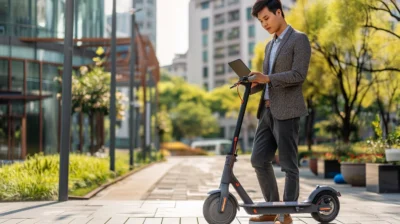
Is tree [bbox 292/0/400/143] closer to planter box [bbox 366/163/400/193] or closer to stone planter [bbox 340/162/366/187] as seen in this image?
stone planter [bbox 340/162/366/187]

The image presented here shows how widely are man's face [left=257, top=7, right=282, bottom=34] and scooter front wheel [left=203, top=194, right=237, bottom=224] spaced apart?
1537mm

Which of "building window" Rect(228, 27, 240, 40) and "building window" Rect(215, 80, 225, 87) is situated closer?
"building window" Rect(228, 27, 240, 40)

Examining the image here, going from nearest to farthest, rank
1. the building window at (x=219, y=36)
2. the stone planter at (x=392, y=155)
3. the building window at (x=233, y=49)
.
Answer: the stone planter at (x=392, y=155) → the building window at (x=233, y=49) → the building window at (x=219, y=36)

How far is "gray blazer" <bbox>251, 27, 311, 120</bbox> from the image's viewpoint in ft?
18.4

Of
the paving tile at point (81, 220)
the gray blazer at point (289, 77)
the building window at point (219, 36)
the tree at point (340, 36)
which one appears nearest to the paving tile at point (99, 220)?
the paving tile at point (81, 220)

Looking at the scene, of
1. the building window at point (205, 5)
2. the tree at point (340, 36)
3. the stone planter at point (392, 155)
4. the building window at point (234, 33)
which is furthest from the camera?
the building window at point (205, 5)

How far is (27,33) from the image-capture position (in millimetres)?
26578

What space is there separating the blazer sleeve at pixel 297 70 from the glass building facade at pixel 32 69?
2066 centimetres

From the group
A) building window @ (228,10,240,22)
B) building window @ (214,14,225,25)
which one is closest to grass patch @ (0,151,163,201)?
building window @ (228,10,240,22)

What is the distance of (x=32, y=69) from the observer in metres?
27.3

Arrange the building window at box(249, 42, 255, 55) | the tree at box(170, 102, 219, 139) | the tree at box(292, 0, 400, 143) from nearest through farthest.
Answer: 1. the tree at box(292, 0, 400, 143)
2. the tree at box(170, 102, 219, 139)
3. the building window at box(249, 42, 255, 55)

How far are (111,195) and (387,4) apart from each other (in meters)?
9.77

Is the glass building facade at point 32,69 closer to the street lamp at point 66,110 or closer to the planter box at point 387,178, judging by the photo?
the street lamp at point 66,110

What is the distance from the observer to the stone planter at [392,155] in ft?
36.2
